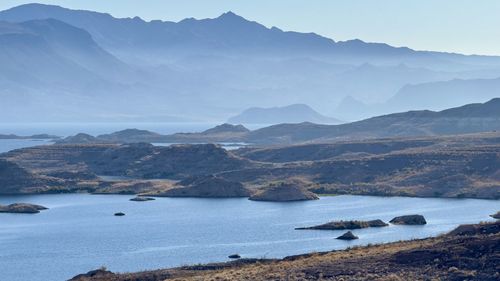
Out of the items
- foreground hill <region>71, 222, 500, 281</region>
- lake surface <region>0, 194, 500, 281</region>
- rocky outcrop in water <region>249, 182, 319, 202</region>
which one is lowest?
lake surface <region>0, 194, 500, 281</region>

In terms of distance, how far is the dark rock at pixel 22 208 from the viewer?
11694 centimetres

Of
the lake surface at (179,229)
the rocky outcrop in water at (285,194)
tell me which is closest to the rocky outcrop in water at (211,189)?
the lake surface at (179,229)

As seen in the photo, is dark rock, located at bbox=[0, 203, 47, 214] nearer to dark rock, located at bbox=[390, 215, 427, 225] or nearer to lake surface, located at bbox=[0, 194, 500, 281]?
lake surface, located at bbox=[0, 194, 500, 281]

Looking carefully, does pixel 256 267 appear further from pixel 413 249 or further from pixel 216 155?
pixel 216 155

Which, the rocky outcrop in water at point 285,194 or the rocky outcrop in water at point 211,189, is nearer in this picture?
the rocky outcrop in water at point 285,194

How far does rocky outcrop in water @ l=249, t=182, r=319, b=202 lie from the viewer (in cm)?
12506

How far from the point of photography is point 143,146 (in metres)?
180

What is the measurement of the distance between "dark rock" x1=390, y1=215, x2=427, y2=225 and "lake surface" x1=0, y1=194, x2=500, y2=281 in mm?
1462

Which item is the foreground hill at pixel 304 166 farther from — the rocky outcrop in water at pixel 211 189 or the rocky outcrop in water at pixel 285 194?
the rocky outcrop in water at pixel 211 189

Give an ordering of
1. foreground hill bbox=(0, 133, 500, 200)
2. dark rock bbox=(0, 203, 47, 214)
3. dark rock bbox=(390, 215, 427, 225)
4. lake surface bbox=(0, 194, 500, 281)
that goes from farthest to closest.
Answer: foreground hill bbox=(0, 133, 500, 200) → dark rock bbox=(0, 203, 47, 214) → dark rock bbox=(390, 215, 427, 225) → lake surface bbox=(0, 194, 500, 281)

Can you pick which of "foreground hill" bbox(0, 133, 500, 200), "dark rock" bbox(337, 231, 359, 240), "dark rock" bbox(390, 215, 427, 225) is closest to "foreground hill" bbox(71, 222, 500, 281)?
"dark rock" bbox(337, 231, 359, 240)

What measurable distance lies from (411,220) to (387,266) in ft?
134

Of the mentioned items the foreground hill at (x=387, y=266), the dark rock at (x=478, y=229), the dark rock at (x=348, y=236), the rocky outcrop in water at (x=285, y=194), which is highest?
the dark rock at (x=478, y=229)

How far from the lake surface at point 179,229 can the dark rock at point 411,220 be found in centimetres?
146
